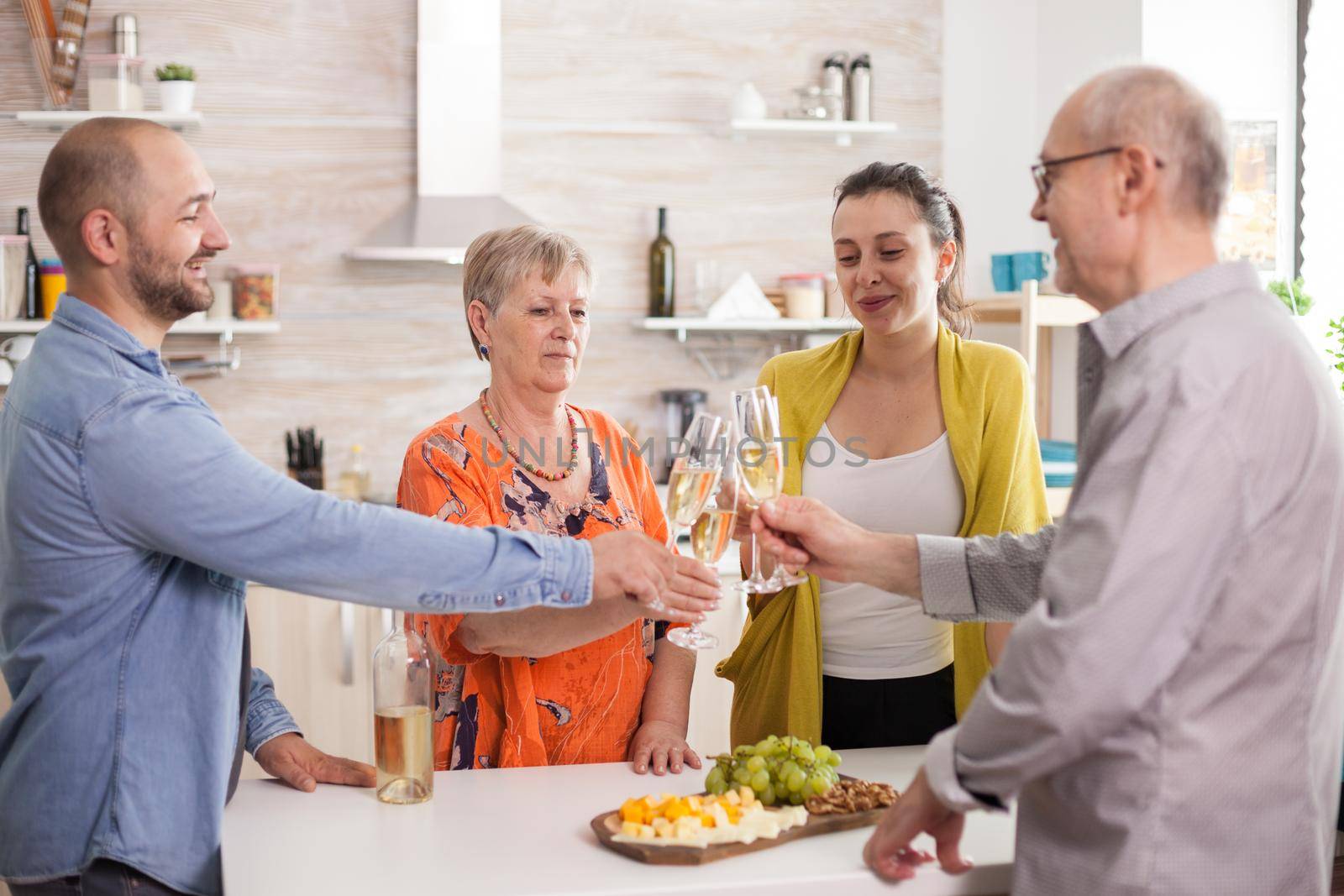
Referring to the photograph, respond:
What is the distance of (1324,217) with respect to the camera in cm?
364

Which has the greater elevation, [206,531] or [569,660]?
[206,531]

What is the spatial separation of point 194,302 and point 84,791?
0.53 meters

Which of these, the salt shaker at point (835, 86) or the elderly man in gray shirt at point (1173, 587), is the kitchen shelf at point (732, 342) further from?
the elderly man in gray shirt at point (1173, 587)

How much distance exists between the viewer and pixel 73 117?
147 inches

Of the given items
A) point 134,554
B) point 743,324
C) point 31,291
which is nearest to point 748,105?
point 743,324

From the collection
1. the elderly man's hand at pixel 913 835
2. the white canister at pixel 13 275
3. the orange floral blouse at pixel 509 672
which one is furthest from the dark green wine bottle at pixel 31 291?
the elderly man's hand at pixel 913 835

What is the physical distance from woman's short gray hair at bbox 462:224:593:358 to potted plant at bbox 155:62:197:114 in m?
2.27

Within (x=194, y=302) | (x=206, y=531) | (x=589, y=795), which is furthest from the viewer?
(x=589, y=795)

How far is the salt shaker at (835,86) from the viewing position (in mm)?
4137

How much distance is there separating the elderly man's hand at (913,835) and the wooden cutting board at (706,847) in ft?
0.28

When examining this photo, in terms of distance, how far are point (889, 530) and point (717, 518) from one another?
55 cm

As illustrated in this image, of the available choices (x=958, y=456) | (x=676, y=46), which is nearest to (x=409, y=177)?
(x=676, y=46)

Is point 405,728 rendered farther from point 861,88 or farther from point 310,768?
point 861,88

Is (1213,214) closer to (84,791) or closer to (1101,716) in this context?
(1101,716)
